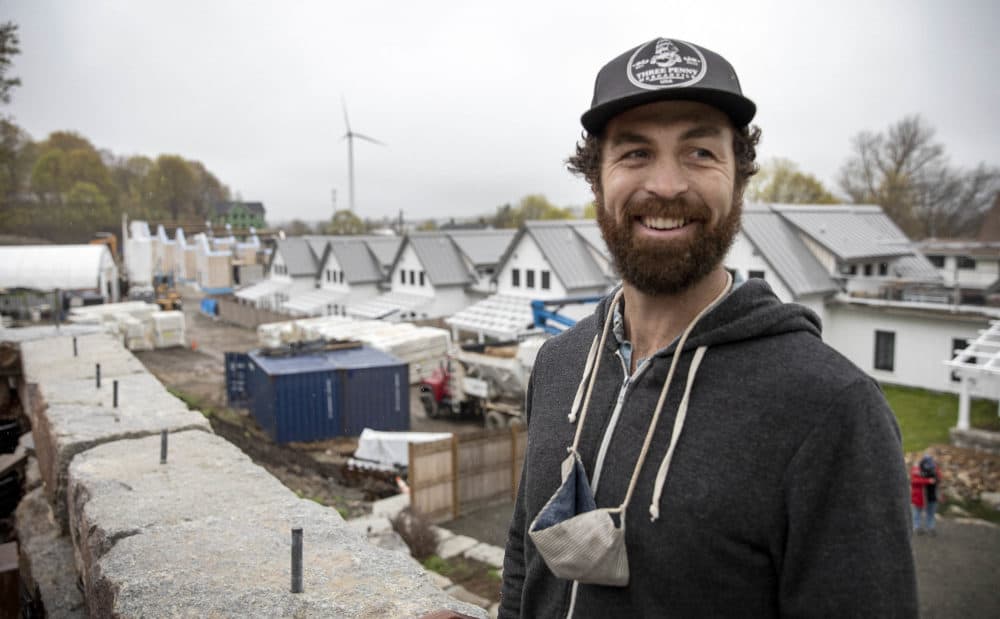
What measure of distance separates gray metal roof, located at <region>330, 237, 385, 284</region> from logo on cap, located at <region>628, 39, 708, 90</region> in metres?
40.0

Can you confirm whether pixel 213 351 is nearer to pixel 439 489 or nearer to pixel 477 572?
pixel 439 489

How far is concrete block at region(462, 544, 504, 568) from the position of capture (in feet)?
33.7

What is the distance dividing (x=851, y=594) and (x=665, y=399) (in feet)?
1.75

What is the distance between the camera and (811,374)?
142 centimetres

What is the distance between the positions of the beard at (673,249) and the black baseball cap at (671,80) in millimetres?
247

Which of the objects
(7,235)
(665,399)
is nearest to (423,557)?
(665,399)

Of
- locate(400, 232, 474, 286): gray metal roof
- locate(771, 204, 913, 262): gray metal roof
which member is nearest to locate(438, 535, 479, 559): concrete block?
locate(771, 204, 913, 262): gray metal roof

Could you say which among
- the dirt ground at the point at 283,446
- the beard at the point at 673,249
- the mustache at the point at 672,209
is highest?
the mustache at the point at 672,209

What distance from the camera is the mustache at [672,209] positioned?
171cm

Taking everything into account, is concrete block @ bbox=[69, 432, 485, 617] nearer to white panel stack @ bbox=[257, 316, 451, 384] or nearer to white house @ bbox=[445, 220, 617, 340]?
white panel stack @ bbox=[257, 316, 451, 384]

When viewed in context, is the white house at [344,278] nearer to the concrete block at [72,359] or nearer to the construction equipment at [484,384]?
the construction equipment at [484,384]

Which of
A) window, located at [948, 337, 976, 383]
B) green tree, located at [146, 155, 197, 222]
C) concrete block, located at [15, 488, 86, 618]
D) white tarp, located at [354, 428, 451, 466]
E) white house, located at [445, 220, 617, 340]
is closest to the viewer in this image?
concrete block, located at [15, 488, 86, 618]

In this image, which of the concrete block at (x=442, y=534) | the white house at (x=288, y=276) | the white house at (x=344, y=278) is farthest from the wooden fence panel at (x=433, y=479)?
the white house at (x=288, y=276)

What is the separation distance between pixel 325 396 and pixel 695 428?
54.9 ft
